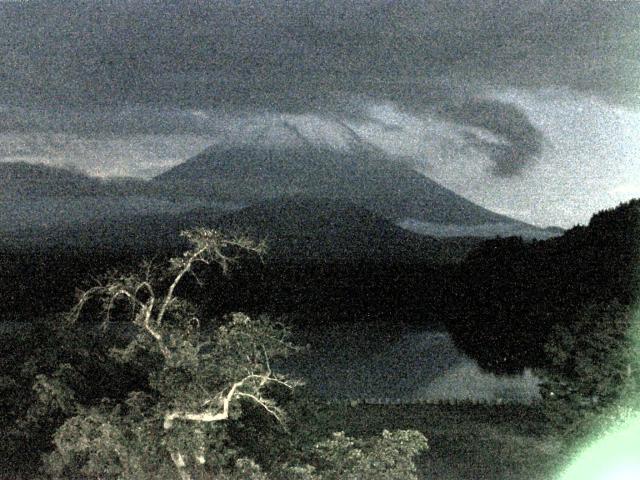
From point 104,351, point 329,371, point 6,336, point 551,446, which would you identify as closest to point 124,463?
point 104,351

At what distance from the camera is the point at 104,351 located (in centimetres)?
1056

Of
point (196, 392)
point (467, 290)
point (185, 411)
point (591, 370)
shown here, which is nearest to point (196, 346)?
point (196, 392)

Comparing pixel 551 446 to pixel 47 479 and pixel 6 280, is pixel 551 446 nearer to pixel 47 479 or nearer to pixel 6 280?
pixel 47 479

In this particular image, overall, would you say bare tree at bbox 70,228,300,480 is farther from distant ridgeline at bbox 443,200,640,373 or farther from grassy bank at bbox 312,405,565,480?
distant ridgeline at bbox 443,200,640,373

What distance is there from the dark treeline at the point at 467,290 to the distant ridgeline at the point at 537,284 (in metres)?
0.06

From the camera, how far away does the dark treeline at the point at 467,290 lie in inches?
1003

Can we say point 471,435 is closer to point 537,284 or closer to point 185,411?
point 185,411

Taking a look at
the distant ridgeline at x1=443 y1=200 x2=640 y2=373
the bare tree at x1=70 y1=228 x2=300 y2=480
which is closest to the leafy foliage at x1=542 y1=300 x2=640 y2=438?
the bare tree at x1=70 y1=228 x2=300 y2=480

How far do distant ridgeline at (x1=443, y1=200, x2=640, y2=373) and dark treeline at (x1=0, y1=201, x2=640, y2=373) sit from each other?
0.06 meters

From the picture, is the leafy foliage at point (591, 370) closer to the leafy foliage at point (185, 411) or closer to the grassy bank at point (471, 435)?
the grassy bank at point (471, 435)

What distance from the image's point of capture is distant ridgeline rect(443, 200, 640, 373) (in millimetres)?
24414

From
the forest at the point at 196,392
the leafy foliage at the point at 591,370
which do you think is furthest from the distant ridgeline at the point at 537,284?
the forest at the point at 196,392

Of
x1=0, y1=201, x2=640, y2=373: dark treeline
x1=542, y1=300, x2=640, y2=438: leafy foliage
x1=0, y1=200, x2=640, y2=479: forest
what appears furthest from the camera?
x1=0, y1=201, x2=640, y2=373: dark treeline

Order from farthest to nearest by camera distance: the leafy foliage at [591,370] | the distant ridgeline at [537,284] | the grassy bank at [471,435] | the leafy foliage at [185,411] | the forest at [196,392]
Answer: the distant ridgeline at [537,284]
the grassy bank at [471,435]
the leafy foliage at [591,370]
the forest at [196,392]
the leafy foliage at [185,411]
